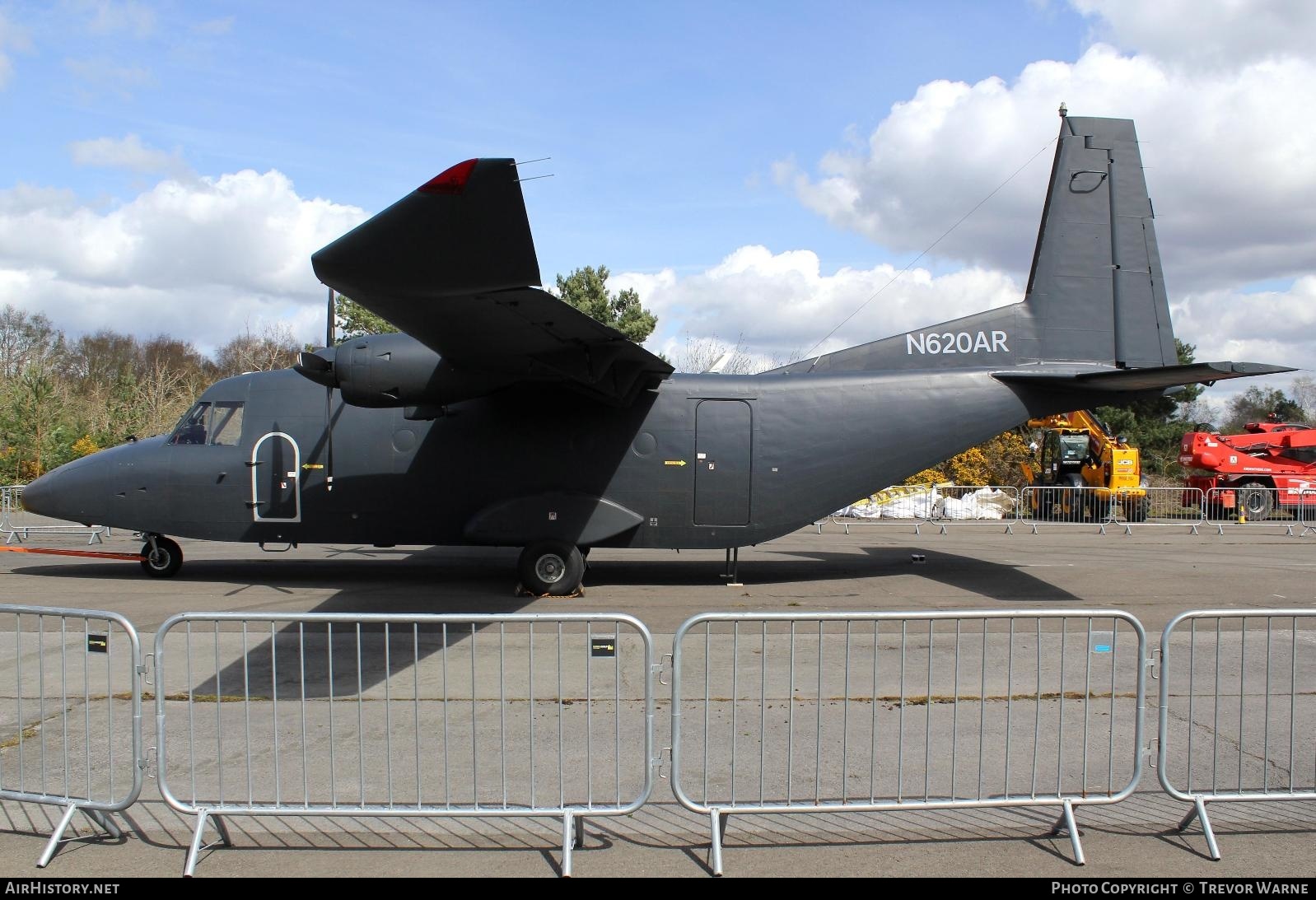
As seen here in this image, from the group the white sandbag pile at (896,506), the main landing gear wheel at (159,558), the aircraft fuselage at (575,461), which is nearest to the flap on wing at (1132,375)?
the aircraft fuselage at (575,461)

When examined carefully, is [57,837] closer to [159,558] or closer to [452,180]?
[452,180]

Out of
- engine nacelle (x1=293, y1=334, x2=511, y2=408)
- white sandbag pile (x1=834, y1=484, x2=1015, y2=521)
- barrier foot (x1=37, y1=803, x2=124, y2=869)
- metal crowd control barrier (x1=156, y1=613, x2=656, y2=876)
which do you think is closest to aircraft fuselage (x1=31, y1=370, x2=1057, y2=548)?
engine nacelle (x1=293, y1=334, x2=511, y2=408)

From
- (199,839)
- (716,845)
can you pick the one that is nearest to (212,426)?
(199,839)

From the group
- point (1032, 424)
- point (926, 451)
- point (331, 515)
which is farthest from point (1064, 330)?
point (1032, 424)

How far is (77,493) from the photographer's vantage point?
1192 centimetres

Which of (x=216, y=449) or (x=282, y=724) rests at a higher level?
(x=216, y=449)

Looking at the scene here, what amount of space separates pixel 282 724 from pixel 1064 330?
1086 centimetres

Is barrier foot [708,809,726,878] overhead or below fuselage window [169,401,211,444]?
below

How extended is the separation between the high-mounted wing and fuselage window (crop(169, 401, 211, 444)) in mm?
4627

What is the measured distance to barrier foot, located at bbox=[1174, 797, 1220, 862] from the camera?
411cm

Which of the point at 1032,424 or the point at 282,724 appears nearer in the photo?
the point at 282,724

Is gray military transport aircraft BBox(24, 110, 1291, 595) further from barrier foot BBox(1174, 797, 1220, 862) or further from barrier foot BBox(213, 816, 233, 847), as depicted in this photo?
barrier foot BBox(1174, 797, 1220, 862)
